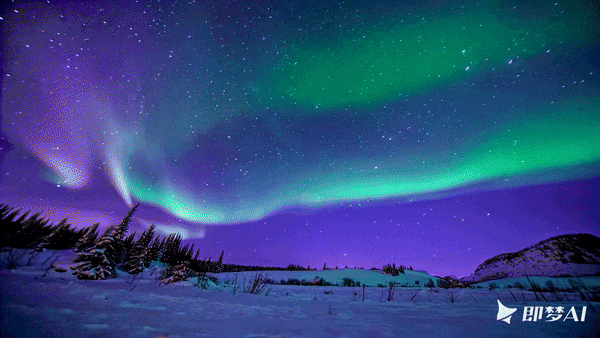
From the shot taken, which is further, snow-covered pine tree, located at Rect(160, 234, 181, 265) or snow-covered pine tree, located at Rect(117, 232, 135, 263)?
snow-covered pine tree, located at Rect(160, 234, 181, 265)

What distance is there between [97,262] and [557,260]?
136 ft

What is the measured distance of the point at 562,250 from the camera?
79.6 ft

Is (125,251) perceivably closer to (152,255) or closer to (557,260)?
(152,255)

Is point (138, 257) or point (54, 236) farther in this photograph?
point (54, 236)

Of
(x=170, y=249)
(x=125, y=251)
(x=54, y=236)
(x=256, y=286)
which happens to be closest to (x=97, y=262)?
(x=256, y=286)

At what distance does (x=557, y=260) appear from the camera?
22.9 metres

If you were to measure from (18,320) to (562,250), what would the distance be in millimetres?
41371

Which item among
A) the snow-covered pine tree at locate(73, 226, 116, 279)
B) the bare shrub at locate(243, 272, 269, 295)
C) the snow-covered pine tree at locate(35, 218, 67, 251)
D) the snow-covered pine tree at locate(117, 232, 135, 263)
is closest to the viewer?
the bare shrub at locate(243, 272, 269, 295)

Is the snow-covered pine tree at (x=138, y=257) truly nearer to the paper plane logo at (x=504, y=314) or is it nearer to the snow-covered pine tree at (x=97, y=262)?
the snow-covered pine tree at (x=97, y=262)

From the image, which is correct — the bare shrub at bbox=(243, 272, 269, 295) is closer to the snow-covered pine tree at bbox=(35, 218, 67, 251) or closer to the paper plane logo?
the paper plane logo

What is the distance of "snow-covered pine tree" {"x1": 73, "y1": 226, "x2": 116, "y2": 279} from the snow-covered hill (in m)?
32.0

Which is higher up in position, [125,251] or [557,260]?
[557,260]

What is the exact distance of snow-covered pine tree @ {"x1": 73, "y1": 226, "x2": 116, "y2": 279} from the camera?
9.98 m

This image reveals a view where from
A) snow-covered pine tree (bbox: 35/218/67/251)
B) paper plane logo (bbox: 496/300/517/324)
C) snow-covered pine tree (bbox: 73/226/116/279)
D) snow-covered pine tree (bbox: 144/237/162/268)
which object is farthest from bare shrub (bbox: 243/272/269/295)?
snow-covered pine tree (bbox: 35/218/67/251)
